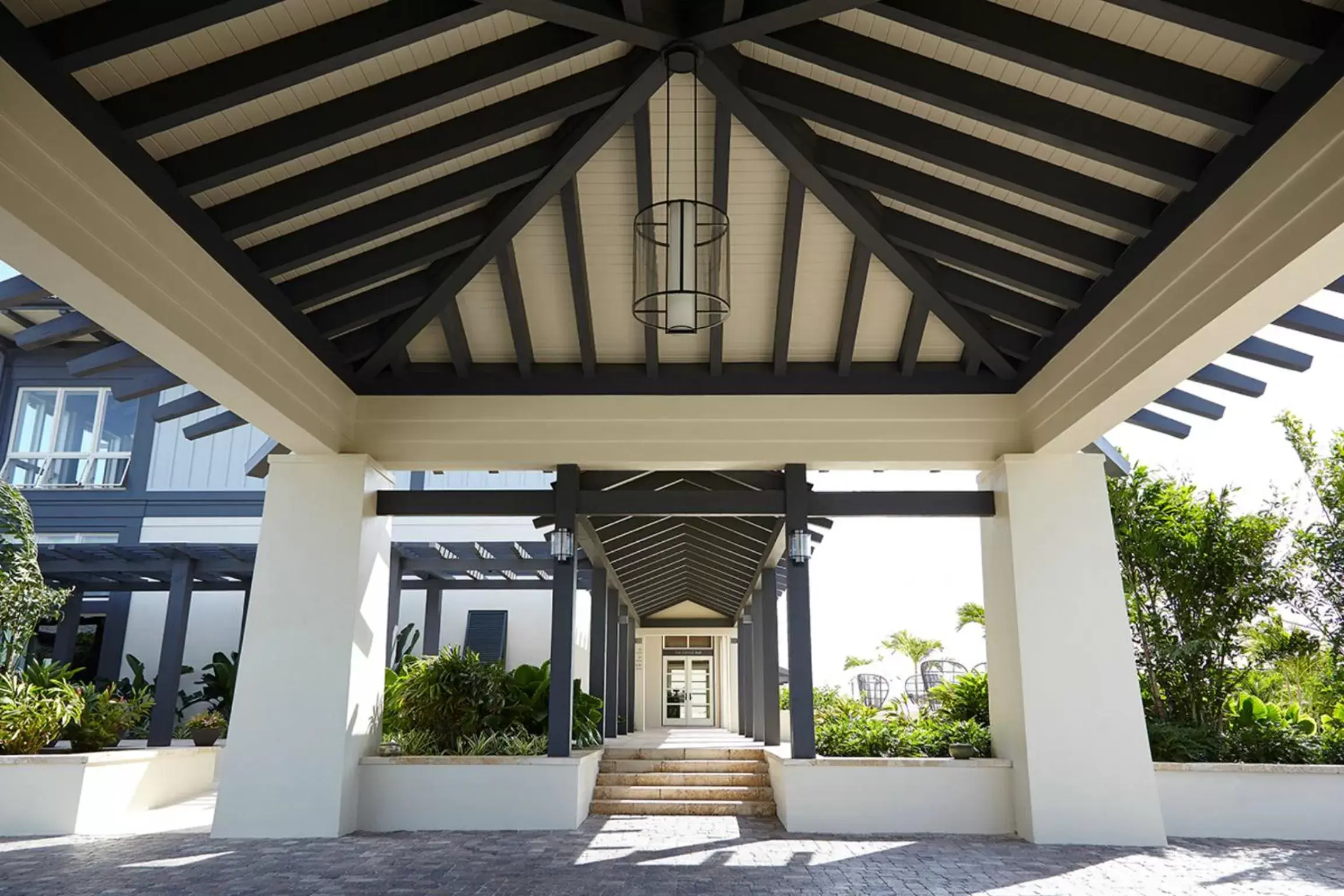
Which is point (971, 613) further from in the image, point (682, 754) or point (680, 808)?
point (680, 808)

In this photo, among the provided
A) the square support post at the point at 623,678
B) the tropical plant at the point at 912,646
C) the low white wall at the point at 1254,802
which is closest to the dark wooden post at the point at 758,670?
the square support post at the point at 623,678

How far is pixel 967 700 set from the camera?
9.67 m

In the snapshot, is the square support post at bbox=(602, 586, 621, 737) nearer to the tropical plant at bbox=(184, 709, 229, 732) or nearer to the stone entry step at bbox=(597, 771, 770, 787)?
the stone entry step at bbox=(597, 771, 770, 787)

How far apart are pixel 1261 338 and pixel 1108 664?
2689mm

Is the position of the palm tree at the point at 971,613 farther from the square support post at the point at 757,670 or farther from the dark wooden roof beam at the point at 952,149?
the dark wooden roof beam at the point at 952,149

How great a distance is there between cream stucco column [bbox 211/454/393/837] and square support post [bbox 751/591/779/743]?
542 cm

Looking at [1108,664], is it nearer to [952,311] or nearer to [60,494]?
[952,311]

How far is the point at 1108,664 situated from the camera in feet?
25.2

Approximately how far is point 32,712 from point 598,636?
5.77 m

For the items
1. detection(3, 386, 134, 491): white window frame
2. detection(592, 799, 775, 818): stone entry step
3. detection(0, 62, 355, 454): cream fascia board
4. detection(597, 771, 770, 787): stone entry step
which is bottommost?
detection(592, 799, 775, 818): stone entry step

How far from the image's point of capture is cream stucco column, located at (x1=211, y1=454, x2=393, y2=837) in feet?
24.7

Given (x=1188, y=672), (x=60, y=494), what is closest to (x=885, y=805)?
(x=1188, y=672)

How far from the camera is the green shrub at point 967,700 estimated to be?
31.3ft

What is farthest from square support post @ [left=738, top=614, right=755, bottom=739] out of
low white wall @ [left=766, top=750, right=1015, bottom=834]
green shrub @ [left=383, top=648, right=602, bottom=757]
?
low white wall @ [left=766, top=750, right=1015, bottom=834]
